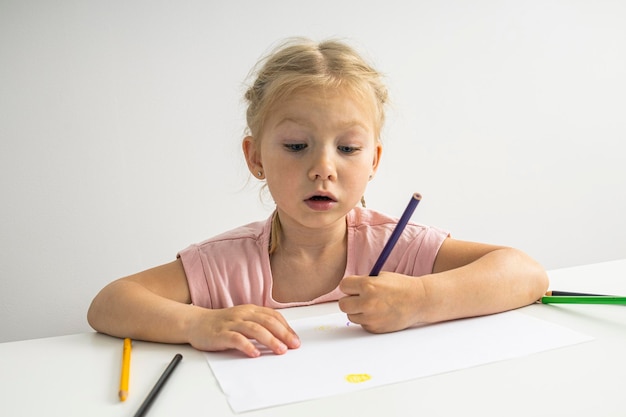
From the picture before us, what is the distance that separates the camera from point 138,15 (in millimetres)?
1320

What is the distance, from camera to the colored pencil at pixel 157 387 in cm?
41

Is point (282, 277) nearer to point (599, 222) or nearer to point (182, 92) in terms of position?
point (182, 92)

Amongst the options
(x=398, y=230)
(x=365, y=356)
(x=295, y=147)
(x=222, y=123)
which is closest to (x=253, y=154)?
(x=295, y=147)

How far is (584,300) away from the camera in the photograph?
64 cm

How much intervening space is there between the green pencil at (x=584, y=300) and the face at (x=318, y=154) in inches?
10.7

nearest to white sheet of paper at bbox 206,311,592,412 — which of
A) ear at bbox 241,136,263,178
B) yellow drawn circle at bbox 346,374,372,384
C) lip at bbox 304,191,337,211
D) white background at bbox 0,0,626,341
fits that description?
yellow drawn circle at bbox 346,374,372,384

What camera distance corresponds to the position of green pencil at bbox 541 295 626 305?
24.3 inches

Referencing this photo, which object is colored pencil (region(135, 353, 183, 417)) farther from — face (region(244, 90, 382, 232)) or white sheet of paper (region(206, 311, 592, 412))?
face (region(244, 90, 382, 232))

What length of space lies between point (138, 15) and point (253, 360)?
1.05 metres

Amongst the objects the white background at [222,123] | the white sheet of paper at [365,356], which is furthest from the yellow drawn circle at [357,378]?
the white background at [222,123]

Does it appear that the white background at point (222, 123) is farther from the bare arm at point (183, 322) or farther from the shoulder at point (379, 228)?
the bare arm at point (183, 322)

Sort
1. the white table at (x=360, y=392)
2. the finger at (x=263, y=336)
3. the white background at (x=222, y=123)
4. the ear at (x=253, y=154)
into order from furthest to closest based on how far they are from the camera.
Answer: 1. the white background at (x=222, y=123)
2. the ear at (x=253, y=154)
3. the finger at (x=263, y=336)
4. the white table at (x=360, y=392)

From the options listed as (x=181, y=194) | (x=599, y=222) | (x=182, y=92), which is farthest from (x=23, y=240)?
(x=599, y=222)

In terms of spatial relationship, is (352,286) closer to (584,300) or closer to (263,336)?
(263,336)
